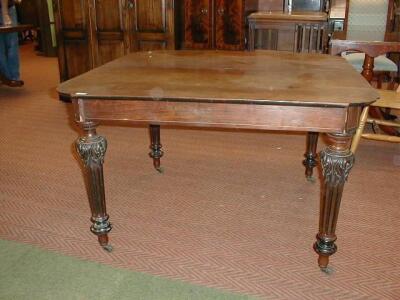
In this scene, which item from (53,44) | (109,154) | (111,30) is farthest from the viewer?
(53,44)

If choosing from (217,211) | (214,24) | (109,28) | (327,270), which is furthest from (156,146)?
(214,24)

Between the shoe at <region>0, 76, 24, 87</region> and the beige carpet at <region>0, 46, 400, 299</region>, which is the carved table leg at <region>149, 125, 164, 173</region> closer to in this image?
the beige carpet at <region>0, 46, 400, 299</region>

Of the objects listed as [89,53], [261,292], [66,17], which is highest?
[66,17]

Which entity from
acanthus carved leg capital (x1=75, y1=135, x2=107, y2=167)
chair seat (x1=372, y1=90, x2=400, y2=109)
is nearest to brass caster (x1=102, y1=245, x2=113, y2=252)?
acanthus carved leg capital (x1=75, y1=135, x2=107, y2=167)

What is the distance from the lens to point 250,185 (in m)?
2.47

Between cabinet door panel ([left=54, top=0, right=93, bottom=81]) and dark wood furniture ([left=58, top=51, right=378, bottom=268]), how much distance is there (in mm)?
2723

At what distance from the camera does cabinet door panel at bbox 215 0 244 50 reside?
14.2ft

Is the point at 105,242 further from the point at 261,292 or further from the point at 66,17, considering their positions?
the point at 66,17

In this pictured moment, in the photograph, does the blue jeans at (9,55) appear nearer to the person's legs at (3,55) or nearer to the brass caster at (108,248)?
the person's legs at (3,55)

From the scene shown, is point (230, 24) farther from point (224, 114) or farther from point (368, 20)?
point (224, 114)

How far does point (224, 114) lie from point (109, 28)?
3.13 m

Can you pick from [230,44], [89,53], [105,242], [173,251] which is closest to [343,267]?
[173,251]

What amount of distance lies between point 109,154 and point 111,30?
5.95ft

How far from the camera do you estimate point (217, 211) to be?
218cm
